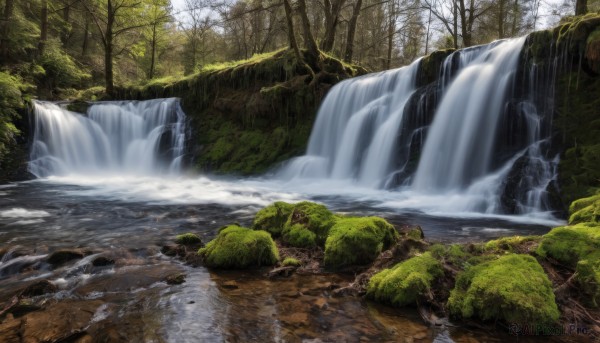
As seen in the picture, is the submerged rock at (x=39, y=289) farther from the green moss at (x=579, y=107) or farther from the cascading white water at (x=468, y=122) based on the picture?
the cascading white water at (x=468, y=122)

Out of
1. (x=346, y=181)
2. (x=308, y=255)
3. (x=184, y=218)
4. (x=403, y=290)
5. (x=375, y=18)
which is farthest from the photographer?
(x=375, y=18)

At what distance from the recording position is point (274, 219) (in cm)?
594

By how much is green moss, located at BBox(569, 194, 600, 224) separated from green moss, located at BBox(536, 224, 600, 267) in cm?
83

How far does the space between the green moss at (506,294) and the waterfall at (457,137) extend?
4964 millimetres

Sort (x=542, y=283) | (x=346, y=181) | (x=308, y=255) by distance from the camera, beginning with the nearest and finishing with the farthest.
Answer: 1. (x=542, y=283)
2. (x=308, y=255)
3. (x=346, y=181)

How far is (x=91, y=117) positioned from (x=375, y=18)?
21.5m

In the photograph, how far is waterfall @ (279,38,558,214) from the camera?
8.33 m

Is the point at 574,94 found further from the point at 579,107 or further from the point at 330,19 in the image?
the point at 330,19

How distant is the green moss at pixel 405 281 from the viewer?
11.4 ft

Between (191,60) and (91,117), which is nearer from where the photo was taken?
(91,117)

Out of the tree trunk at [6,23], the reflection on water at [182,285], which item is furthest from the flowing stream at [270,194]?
the tree trunk at [6,23]

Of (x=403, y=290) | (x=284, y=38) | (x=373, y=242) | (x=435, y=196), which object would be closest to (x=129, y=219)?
(x=373, y=242)

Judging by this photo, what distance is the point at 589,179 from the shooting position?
723cm

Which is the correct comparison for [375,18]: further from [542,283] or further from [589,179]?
[542,283]
